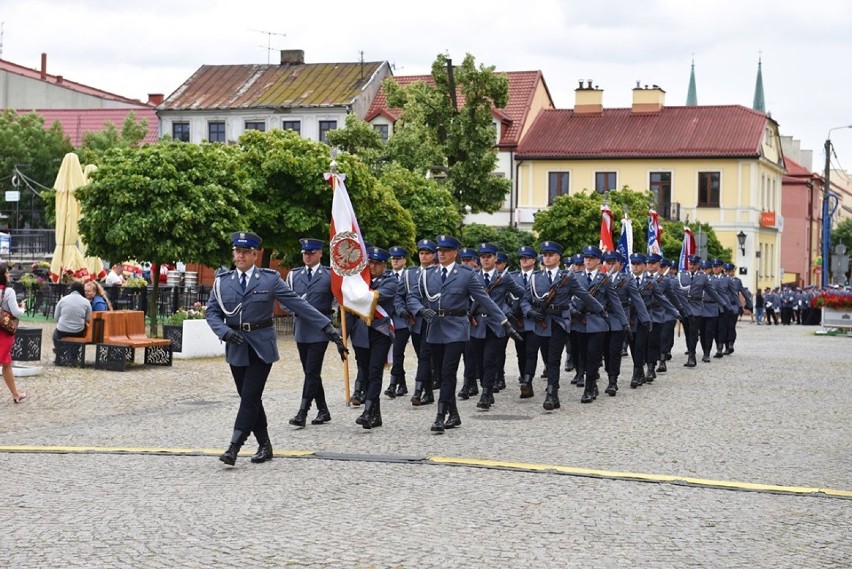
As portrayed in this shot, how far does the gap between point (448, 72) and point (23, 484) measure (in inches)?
1433

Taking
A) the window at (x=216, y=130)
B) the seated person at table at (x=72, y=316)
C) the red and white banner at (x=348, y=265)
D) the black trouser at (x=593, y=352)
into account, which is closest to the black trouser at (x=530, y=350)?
the black trouser at (x=593, y=352)

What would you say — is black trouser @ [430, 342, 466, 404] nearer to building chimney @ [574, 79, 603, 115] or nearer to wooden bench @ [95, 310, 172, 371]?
wooden bench @ [95, 310, 172, 371]

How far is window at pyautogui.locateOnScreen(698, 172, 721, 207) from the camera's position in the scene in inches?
2606

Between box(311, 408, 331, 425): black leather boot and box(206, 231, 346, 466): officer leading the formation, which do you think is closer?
box(206, 231, 346, 466): officer leading the formation

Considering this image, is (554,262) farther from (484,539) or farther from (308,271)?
(484,539)

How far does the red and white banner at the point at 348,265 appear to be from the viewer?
14.4m

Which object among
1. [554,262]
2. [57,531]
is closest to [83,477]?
[57,531]

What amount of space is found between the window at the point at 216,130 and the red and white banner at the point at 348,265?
4972 cm

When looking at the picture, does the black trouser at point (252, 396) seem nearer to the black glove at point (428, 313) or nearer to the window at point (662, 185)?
the black glove at point (428, 313)

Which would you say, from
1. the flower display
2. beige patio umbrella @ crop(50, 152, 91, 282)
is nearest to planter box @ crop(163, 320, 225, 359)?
beige patio umbrella @ crop(50, 152, 91, 282)

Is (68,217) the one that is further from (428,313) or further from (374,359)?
(428,313)

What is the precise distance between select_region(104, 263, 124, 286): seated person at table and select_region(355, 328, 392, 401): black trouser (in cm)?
1662

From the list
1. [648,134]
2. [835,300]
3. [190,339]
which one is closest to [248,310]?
[190,339]

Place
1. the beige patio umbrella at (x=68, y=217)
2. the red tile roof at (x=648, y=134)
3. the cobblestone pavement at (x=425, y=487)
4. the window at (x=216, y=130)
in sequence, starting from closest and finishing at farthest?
the cobblestone pavement at (x=425, y=487) → the beige patio umbrella at (x=68, y=217) → the window at (x=216, y=130) → the red tile roof at (x=648, y=134)
